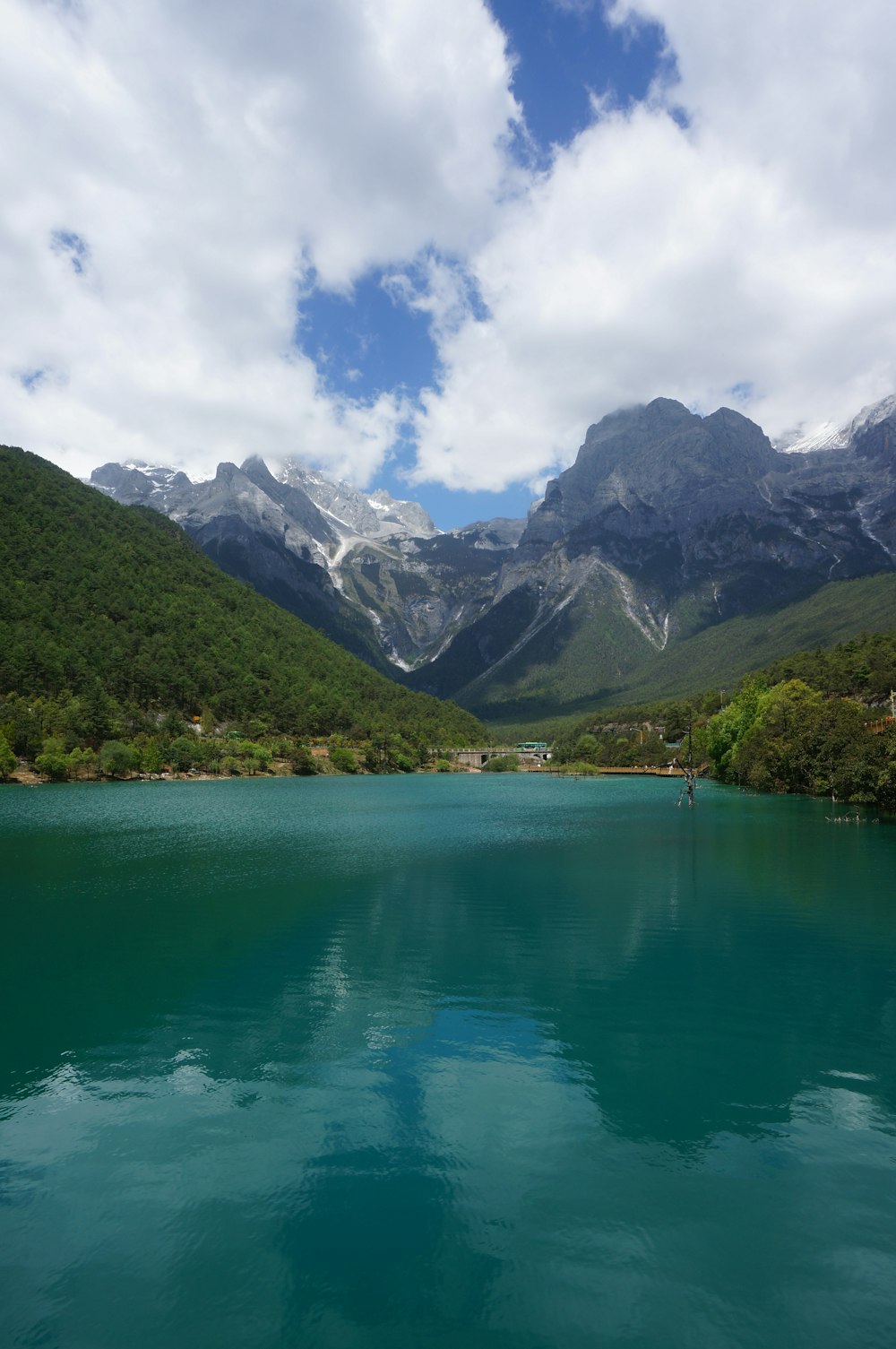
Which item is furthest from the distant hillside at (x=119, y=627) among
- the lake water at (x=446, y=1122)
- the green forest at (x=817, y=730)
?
the lake water at (x=446, y=1122)

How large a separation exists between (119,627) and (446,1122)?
536 feet

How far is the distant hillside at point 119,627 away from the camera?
143 m

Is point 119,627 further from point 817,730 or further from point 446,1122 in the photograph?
point 446,1122

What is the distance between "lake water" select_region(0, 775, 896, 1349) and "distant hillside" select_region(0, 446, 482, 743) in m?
124

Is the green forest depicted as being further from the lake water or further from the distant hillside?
the distant hillside

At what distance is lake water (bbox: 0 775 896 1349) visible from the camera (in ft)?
29.9

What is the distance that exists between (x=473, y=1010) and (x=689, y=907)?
1565 cm

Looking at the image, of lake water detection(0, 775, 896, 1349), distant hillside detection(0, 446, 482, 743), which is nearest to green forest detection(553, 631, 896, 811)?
lake water detection(0, 775, 896, 1349)

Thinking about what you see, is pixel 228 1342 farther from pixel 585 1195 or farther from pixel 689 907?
pixel 689 907

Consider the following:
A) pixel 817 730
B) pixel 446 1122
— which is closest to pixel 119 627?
pixel 817 730

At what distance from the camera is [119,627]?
159 meters

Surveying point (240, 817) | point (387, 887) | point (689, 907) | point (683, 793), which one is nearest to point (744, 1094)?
point (689, 907)

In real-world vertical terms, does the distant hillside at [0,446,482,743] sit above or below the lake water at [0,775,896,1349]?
above

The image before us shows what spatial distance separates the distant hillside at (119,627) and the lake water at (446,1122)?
124 meters
